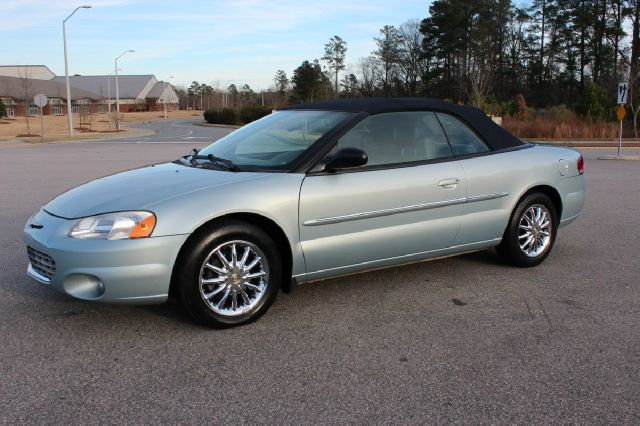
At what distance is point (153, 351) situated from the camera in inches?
144

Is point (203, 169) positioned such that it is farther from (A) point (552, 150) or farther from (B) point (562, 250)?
(B) point (562, 250)

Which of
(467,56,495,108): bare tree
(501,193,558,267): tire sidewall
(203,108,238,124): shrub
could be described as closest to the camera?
(501,193,558,267): tire sidewall

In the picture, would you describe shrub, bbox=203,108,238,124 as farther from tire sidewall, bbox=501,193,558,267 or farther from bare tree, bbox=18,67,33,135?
tire sidewall, bbox=501,193,558,267

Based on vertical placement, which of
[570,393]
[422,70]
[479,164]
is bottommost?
[570,393]

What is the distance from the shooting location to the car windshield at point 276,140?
4508 mm

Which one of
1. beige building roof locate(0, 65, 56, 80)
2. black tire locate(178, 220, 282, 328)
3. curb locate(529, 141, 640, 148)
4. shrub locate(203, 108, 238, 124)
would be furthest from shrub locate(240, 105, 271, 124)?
beige building roof locate(0, 65, 56, 80)

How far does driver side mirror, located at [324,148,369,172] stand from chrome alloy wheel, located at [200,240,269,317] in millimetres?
815

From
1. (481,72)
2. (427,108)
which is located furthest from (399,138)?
(481,72)

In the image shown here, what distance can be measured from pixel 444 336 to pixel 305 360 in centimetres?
98

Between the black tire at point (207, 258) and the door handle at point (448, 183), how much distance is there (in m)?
1.52

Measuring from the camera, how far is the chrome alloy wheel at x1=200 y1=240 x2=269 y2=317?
12.9 ft

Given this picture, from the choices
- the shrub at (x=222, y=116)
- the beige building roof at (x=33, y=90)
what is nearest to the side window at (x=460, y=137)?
the shrub at (x=222, y=116)

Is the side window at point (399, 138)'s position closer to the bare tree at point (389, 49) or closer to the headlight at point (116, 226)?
the headlight at point (116, 226)

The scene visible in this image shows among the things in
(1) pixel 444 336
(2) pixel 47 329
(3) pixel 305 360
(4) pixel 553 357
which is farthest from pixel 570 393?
(2) pixel 47 329
